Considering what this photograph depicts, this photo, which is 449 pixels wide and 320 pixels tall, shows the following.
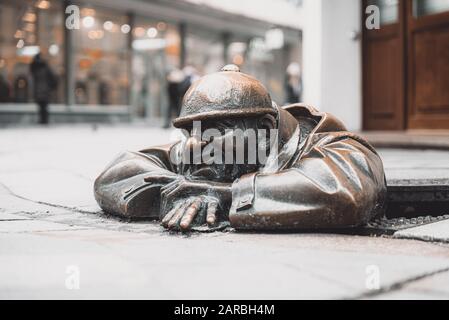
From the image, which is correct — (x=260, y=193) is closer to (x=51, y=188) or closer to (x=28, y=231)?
(x=28, y=231)

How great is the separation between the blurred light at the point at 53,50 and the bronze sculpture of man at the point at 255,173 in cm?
1601

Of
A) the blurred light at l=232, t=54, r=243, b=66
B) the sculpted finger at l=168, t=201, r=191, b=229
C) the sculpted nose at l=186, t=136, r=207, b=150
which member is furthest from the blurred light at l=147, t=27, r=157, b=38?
the sculpted finger at l=168, t=201, r=191, b=229

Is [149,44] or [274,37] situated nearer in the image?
[149,44]

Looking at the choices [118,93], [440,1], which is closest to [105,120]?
[118,93]

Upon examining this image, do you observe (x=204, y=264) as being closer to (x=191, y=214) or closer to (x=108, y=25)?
(x=191, y=214)

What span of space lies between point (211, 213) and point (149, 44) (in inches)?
735

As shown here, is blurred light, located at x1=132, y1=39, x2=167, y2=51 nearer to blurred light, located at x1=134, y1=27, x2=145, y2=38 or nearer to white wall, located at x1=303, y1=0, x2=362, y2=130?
blurred light, located at x1=134, y1=27, x2=145, y2=38

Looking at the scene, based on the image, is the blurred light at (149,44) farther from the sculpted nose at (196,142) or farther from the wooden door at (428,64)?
the sculpted nose at (196,142)

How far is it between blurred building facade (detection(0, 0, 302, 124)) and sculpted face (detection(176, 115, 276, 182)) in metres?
12.2

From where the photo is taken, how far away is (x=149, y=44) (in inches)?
827

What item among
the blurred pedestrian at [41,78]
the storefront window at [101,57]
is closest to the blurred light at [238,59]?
the storefront window at [101,57]

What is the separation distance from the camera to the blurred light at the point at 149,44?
2062cm

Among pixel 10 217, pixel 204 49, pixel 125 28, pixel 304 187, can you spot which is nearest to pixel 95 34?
pixel 125 28

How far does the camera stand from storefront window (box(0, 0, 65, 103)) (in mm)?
16984
